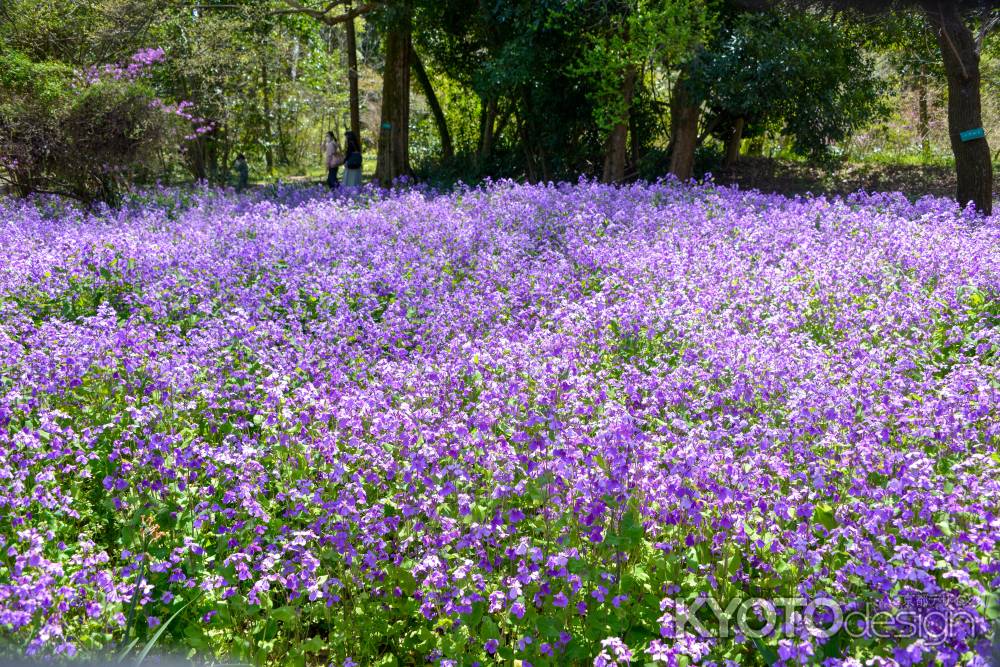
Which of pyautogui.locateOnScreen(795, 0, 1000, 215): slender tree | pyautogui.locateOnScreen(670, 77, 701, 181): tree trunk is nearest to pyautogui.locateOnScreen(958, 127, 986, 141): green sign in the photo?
pyautogui.locateOnScreen(795, 0, 1000, 215): slender tree

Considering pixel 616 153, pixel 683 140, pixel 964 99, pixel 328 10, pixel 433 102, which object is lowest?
pixel 616 153

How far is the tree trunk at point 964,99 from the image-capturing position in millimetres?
10961

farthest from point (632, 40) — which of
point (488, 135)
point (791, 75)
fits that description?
point (488, 135)

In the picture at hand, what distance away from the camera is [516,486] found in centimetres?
339

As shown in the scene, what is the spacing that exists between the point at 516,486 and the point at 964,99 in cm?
1080

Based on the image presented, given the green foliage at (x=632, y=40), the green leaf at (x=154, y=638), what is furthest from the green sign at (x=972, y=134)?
the green leaf at (x=154, y=638)

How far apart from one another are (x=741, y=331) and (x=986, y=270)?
2536mm

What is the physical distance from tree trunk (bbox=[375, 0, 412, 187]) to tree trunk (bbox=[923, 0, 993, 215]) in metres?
11.5

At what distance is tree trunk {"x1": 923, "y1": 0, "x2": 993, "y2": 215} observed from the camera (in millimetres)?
10961

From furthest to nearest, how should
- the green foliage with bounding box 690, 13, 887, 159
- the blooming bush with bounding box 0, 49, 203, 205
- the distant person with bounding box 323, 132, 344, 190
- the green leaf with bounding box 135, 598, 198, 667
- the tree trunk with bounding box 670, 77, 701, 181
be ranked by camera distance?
the distant person with bounding box 323, 132, 344, 190 → the tree trunk with bounding box 670, 77, 701, 181 → the green foliage with bounding box 690, 13, 887, 159 → the blooming bush with bounding box 0, 49, 203, 205 → the green leaf with bounding box 135, 598, 198, 667

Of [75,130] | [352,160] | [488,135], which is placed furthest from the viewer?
[488,135]

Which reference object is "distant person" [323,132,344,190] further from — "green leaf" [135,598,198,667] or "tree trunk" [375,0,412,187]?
"green leaf" [135,598,198,667]

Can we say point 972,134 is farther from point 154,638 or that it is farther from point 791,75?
point 154,638

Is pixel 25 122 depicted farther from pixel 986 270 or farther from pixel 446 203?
pixel 986 270
